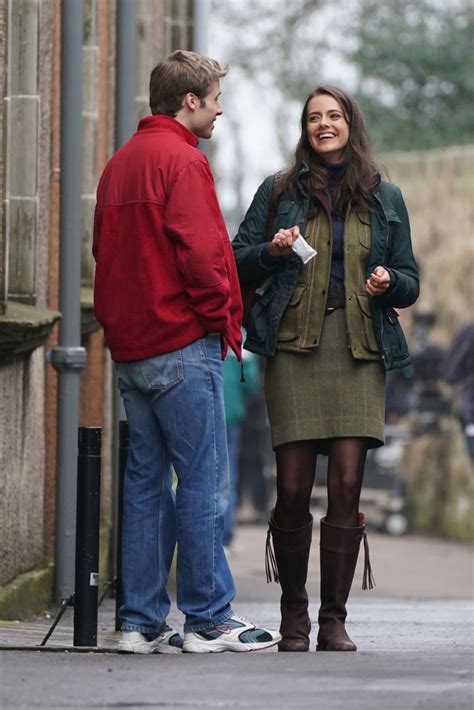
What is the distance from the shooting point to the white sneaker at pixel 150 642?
21.1ft

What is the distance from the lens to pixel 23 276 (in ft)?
28.9

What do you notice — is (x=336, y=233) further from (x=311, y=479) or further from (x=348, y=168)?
(x=311, y=479)

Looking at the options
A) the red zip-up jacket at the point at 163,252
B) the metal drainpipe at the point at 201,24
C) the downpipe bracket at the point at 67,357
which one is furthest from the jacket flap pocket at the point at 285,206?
the metal drainpipe at the point at 201,24

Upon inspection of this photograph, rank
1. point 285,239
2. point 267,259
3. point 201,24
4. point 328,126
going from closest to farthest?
point 285,239 < point 267,259 < point 328,126 < point 201,24

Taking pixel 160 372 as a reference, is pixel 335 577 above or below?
below

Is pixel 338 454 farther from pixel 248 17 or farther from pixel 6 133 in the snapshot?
pixel 248 17

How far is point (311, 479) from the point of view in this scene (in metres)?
6.88

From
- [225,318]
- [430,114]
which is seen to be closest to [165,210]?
[225,318]

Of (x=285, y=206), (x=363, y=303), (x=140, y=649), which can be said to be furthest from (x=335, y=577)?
(x=285, y=206)

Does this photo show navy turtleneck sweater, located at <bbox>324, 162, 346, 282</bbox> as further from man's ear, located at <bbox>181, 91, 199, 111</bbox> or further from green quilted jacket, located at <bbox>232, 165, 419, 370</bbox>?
man's ear, located at <bbox>181, 91, 199, 111</bbox>

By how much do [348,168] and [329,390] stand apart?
76 centimetres

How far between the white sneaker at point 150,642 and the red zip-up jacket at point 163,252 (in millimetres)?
902

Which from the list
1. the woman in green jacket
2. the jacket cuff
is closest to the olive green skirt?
the woman in green jacket

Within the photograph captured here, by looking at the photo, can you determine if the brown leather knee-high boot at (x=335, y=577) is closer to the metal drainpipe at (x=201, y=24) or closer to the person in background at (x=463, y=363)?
the metal drainpipe at (x=201, y=24)
